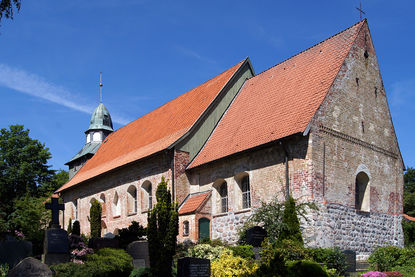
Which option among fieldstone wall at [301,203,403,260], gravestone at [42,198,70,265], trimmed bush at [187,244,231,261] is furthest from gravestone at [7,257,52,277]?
fieldstone wall at [301,203,403,260]

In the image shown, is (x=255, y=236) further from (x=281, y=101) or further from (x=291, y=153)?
(x=281, y=101)

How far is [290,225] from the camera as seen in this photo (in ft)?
53.0

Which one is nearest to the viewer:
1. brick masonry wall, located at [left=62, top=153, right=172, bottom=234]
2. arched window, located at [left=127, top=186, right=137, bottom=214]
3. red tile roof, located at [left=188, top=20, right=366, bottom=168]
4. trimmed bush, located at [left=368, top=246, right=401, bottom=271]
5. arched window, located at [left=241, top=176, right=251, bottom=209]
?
trimmed bush, located at [left=368, top=246, right=401, bottom=271]

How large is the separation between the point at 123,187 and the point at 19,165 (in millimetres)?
17639

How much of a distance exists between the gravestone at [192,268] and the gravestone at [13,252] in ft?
18.4

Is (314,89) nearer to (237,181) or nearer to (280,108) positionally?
(280,108)

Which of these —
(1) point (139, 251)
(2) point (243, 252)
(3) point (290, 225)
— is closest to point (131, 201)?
(1) point (139, 251)

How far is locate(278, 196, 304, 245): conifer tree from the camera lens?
1593 centimetres

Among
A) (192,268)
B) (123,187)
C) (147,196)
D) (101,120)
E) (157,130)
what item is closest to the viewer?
(192,268)

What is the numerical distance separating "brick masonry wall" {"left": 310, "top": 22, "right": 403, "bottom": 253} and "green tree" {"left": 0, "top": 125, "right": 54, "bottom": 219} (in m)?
27.8

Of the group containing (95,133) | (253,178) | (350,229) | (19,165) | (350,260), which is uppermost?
(95,133)

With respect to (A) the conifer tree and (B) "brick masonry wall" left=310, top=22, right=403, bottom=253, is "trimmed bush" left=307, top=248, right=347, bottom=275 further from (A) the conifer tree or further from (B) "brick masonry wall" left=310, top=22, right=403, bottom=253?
(B) "brick masonry wall" left=310, top=22, right=403, bottom=253

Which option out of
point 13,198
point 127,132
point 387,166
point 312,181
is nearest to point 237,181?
point 312,181

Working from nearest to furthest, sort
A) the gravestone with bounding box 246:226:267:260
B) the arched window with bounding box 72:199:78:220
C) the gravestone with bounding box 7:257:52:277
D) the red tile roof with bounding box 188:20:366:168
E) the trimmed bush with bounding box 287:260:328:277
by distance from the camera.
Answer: the trimmed bush with bounding box 287:260:328:277
the gravestone with bounding box 7:257:52:277
the gravestone with bounding box 246:226:267:260
the red tile roof with bounding box 188:20:366:168
the arched window with bounding box 72:199:78:220
